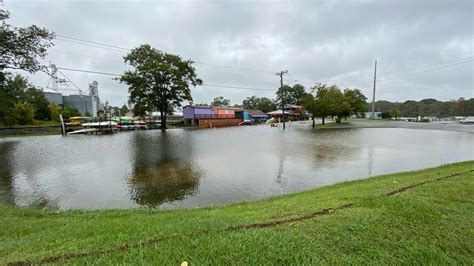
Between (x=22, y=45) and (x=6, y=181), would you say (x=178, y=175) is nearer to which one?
(x=6, y=181)

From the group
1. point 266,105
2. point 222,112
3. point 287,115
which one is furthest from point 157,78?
point 266,105

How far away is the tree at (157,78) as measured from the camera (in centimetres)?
3941

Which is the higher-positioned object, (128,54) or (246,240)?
(128,54)

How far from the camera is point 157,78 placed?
40188 millimetres

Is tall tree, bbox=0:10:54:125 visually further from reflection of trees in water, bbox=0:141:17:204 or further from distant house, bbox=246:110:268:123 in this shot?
distant house, bbox=246:110:268:123

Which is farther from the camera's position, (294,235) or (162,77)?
A: (162,77)

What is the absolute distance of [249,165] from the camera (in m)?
11.8

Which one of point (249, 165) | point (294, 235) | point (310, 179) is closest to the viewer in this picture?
point (294, 235)

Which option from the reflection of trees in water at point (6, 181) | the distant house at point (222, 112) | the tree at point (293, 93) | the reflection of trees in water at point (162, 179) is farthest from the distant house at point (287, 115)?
the reflection of trees in water at point (6, 181)

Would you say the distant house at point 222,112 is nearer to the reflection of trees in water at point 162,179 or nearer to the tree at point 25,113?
the tree at point 25,113

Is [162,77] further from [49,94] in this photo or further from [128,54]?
[49,94]

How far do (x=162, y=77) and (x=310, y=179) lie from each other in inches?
1451

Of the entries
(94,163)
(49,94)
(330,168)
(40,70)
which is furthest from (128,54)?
(49,94)

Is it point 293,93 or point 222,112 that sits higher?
point 293,93
